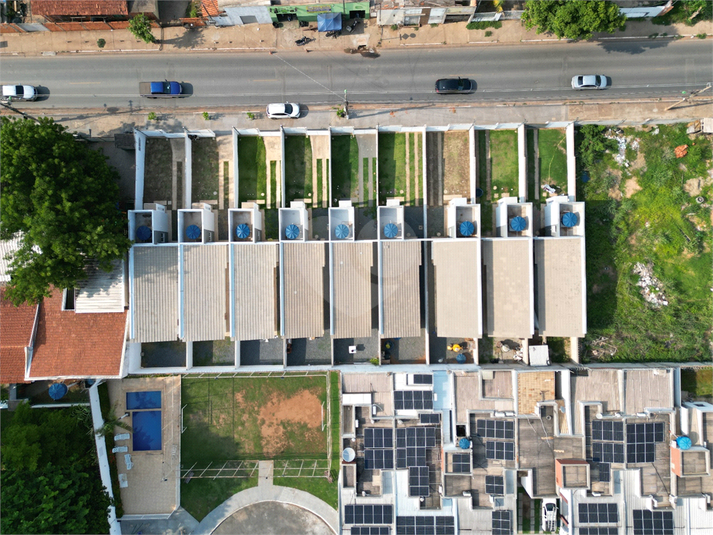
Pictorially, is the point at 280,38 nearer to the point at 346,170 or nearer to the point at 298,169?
the point at 298,169

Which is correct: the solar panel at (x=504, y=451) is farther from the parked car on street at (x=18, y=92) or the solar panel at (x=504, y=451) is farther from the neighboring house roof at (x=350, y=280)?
the parked car on street at (x=18, y=92)

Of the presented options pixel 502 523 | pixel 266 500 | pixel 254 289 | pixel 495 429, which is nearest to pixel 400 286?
pixel 254 289

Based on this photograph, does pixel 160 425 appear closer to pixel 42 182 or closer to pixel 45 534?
pixel 45 534

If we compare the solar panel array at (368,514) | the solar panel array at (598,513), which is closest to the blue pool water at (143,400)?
the solar panel array at (368,514)

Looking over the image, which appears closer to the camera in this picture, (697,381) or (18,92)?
(697,381)

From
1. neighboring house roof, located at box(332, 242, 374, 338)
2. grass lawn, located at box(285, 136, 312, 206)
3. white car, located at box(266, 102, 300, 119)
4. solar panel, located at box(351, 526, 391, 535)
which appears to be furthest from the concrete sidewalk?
solar panel, located at box(351, 526, 391, 535)

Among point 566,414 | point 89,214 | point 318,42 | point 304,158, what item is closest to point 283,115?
point 304,158

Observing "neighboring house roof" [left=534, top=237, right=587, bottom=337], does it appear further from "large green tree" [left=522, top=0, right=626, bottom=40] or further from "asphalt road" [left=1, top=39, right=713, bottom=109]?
"large green tree" [left=522, top=0, right=626, bottom=40]
